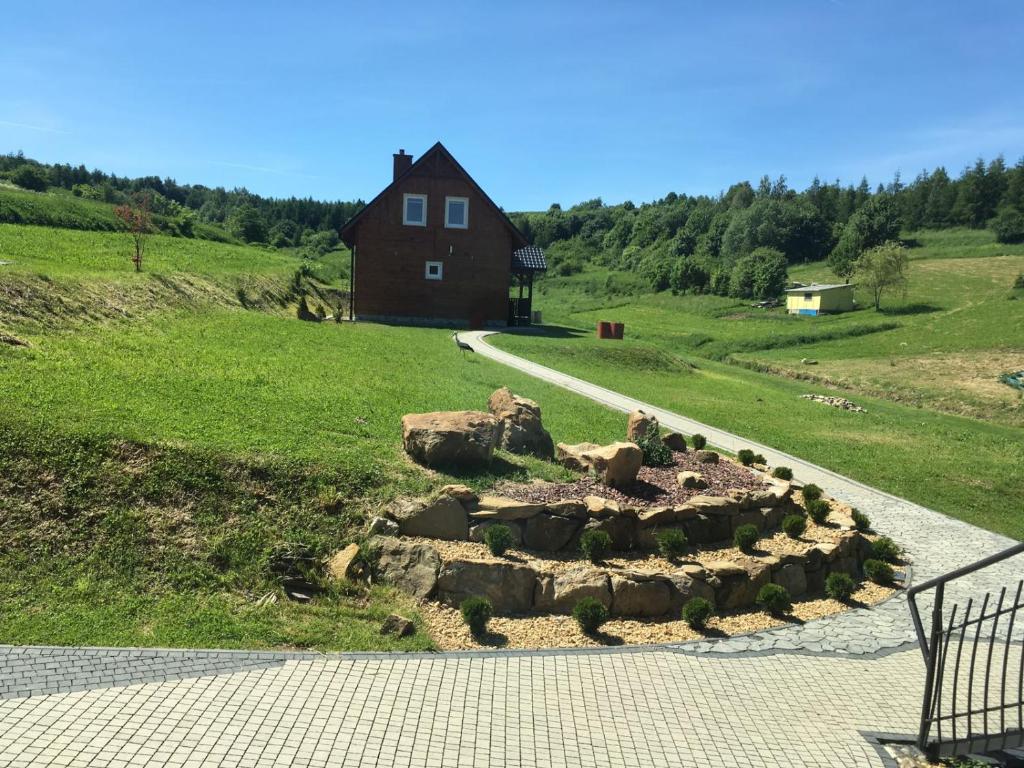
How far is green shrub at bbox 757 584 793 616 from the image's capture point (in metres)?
9.31

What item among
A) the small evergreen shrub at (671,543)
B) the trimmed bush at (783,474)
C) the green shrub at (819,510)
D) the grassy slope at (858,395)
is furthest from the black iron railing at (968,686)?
the grassy slope at (858,395)

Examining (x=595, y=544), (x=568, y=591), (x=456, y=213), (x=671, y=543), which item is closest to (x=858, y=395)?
(x=456, y=213)

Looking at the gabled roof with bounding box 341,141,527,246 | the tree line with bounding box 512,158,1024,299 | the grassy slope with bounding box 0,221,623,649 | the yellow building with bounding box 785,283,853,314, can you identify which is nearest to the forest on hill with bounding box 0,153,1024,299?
the tree line with bounding box 512,158,1024,299

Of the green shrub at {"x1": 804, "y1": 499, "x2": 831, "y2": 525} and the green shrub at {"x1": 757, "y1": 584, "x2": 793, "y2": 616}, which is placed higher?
the green shrub at {"x1": 804, "y1": 499, "x2": 831, "y2": 525}

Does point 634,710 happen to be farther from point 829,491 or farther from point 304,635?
point 829,491

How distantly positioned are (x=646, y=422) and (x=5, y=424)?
33.9 feet

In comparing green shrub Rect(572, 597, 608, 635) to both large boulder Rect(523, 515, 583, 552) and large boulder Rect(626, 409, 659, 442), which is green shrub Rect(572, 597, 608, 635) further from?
large boulder Rect(626, 409, 659, 442)

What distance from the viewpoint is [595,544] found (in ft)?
31.7

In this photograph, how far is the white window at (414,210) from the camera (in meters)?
39.5

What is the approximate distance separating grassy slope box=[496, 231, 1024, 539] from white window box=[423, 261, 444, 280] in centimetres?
754

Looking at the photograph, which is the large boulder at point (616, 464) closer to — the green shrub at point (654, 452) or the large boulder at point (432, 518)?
the green shrub at point (654, 452)

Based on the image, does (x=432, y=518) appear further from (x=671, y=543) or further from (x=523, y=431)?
(x=671, y=543)

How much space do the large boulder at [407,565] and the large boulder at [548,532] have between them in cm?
153

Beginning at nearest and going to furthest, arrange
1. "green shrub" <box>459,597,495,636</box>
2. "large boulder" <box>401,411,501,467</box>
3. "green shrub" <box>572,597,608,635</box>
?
"green shrub" <box>459,597,495,636</box>
"green shrub" <box>572,597,608,635</box>
"large boulder" <box>401,411,501,467</box>
